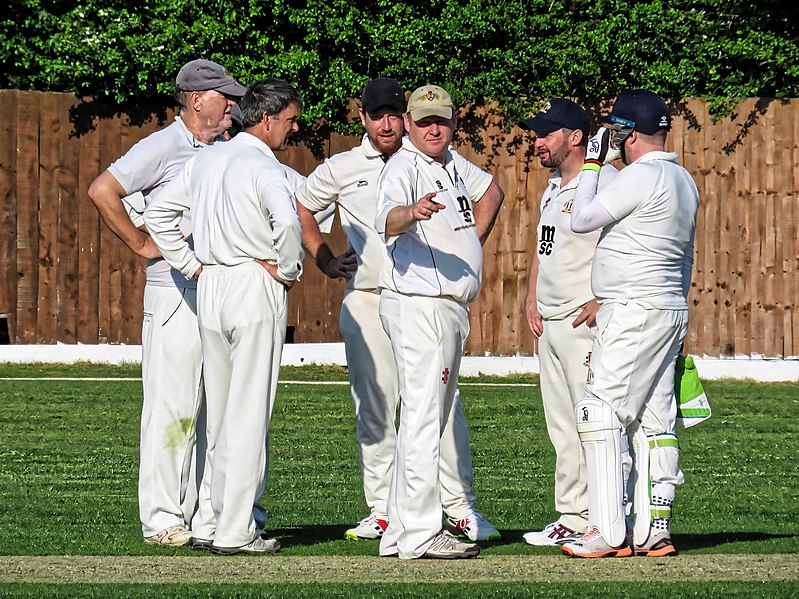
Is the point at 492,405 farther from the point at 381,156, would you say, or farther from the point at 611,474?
the point at 611,474

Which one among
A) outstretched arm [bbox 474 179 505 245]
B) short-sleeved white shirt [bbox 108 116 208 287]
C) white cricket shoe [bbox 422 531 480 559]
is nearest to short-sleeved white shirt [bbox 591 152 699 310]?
outstretched arm [bbox 474 179 505 245]

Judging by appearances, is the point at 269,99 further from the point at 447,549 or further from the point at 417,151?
the point at 447,549

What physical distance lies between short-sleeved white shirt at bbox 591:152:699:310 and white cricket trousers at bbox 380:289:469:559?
82 centimetres

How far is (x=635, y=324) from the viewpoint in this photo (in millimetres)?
7082

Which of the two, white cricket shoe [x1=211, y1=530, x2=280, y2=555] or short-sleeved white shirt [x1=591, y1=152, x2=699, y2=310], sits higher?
short-sleeved white shirt [x1=591, y1=152, x2=699, y2=310]

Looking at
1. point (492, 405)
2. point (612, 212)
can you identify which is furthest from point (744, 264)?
point (612, 212)

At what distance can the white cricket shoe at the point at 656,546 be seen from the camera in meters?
7.14

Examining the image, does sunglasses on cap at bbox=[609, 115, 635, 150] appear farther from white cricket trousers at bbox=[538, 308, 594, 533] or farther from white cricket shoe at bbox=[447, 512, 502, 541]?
white cricket shoe at bbox=[447, 512, 502, 541]

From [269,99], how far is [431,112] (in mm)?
883

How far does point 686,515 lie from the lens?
341 inches

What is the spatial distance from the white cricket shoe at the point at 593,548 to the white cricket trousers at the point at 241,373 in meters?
1.60

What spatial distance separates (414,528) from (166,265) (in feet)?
6.66

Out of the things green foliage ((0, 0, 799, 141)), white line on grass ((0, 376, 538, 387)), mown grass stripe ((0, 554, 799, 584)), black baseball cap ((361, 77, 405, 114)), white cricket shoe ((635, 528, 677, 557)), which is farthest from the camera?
green foliage ((0, 0, 799, 141))

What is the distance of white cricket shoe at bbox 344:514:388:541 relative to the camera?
7883 millimetres
